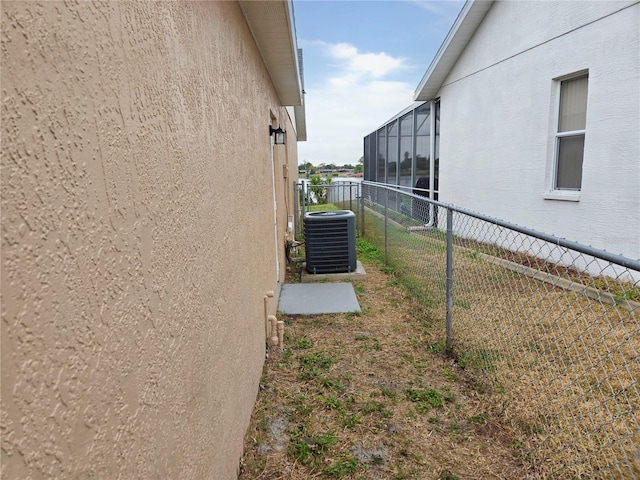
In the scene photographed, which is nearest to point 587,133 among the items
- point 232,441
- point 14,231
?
point 232,441

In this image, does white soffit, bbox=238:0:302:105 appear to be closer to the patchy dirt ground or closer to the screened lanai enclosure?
the patchy dirt ground

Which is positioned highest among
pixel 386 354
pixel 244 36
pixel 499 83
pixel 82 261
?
pixel 499 83

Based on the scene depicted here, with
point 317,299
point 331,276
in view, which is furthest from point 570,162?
point 317,299

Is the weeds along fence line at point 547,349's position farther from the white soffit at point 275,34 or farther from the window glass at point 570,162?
the white soffit at point 275,34

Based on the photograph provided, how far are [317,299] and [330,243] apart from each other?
1459 millimetres

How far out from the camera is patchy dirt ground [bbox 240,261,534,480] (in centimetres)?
269

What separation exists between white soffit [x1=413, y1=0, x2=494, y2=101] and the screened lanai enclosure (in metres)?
0.66

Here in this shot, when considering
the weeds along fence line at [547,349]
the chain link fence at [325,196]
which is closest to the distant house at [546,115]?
the weeds along fence line at [547,349]

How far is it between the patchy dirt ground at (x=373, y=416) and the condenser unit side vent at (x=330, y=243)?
97.3 inches

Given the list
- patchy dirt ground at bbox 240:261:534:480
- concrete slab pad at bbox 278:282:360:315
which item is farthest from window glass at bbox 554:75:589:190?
concrete slab pad at bbox 278:282:360:315

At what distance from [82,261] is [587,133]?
6864mm

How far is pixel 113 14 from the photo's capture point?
1063 mm

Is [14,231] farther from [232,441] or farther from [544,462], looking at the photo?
[544,462]

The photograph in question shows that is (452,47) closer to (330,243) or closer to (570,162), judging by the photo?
(570,162)
